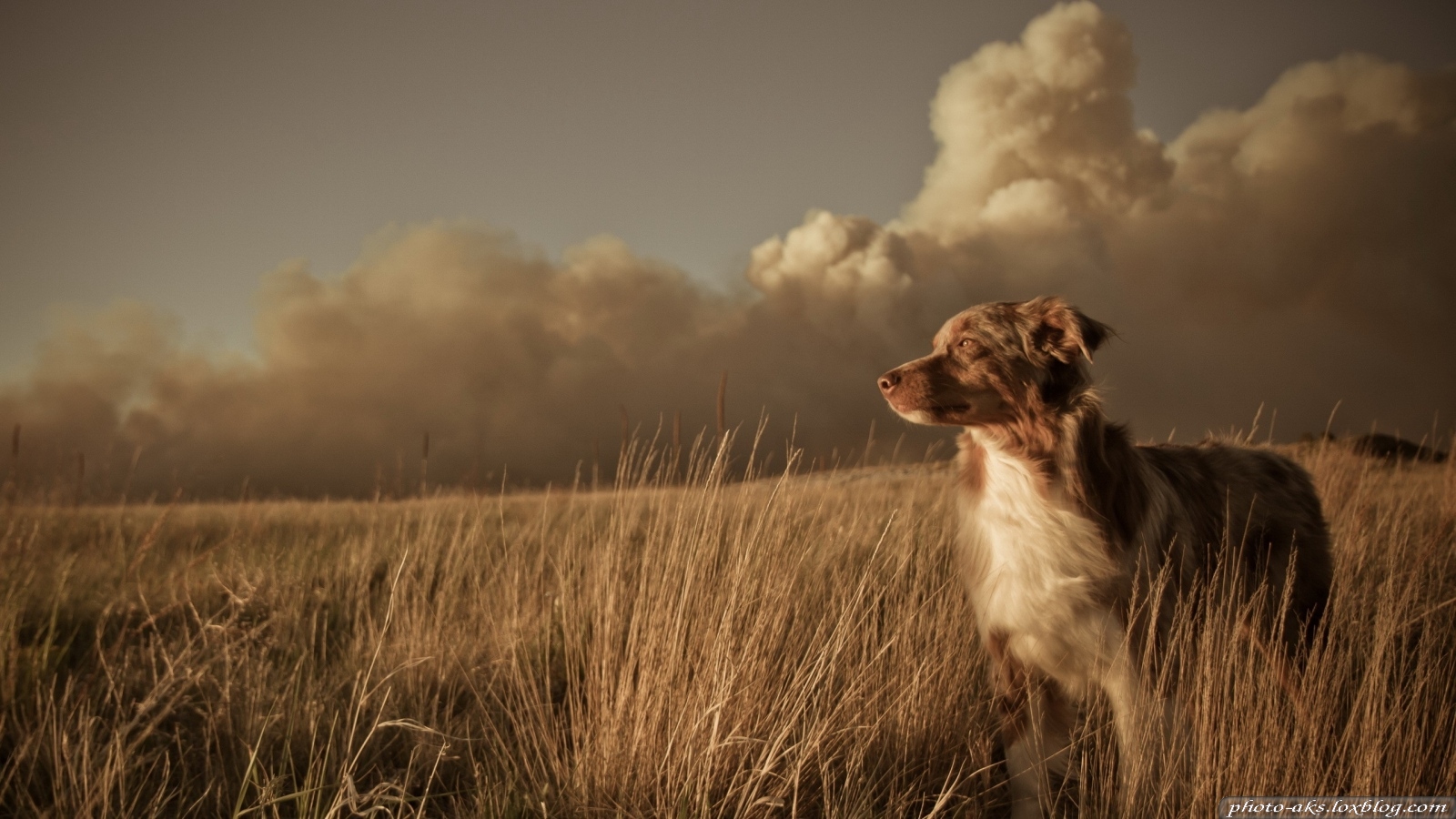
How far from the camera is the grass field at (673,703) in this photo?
7.42 ft

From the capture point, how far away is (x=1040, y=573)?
8.41ft

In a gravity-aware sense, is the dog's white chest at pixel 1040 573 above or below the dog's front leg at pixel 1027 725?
above

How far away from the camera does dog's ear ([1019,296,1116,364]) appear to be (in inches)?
104

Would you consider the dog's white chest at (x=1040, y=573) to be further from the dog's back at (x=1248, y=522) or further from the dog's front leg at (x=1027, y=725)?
the dog's back at (x=1248, y=522)

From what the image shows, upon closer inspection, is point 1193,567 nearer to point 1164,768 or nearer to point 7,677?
point 1164,768

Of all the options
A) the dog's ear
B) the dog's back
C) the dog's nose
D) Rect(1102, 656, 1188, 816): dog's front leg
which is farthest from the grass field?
the dog's ear

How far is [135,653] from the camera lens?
4.19 meters

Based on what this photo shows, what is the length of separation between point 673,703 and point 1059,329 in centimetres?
193

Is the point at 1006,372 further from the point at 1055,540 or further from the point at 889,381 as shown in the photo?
the point at 1055,540

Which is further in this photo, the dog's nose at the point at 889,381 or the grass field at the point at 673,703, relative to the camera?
the dog's nose at the point at 889,381

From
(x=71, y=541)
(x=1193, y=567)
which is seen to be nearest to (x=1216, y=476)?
(x=1193, y=567)

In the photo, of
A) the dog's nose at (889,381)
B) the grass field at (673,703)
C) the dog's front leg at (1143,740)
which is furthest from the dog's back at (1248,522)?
the dog's nose at (889,381)

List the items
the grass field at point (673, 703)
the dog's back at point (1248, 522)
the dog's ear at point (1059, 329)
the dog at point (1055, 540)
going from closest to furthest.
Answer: the grass field at point (673, 703)
the dog at point (1055, 540)
the dog's ear at point (1059, 329)
the dog's back at point (1248, 522)

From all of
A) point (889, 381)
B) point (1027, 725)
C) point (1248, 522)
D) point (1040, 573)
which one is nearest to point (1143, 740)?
point (1027, 725)
